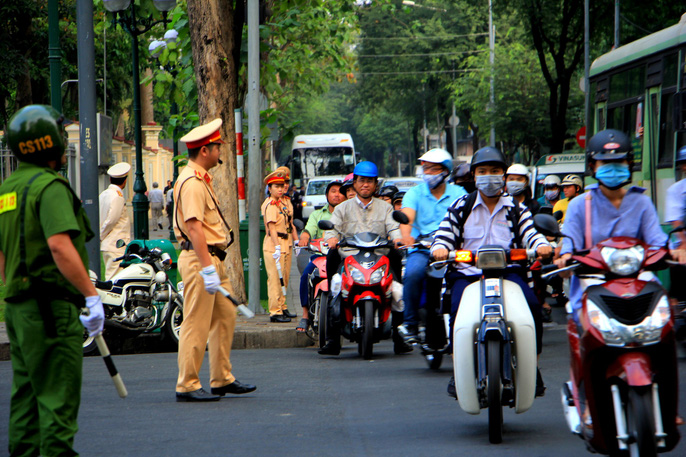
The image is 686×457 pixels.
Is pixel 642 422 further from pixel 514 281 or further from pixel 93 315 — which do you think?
pixel 93 315

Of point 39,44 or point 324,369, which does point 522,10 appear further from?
point 324,369

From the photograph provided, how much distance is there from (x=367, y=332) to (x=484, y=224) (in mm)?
3095

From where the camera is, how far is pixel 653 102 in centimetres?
1330

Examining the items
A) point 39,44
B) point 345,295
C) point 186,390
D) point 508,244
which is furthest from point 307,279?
point 39,44

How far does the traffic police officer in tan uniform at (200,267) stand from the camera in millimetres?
7188

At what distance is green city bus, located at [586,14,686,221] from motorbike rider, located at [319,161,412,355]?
3.61 m

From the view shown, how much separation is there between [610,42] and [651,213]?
27.7 metres

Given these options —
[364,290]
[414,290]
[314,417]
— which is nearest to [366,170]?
[364,290]

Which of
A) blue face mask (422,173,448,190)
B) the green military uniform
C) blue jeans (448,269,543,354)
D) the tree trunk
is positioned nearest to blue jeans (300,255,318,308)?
the tree trunk

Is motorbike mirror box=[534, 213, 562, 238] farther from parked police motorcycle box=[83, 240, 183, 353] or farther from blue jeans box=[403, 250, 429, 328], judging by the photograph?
parked police motorcycle box=[83, 240, 183, 353]

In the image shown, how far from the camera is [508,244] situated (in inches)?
252

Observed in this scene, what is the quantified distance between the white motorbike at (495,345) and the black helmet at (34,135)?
7.80ft

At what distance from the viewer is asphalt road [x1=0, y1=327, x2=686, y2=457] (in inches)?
234

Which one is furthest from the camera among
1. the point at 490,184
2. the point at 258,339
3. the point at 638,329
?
the point at 258,339
